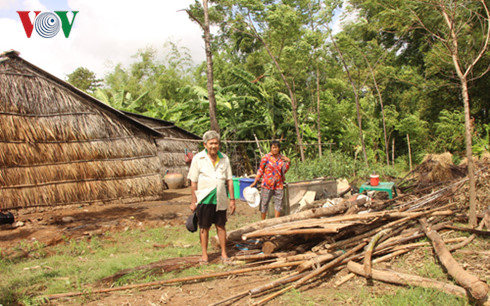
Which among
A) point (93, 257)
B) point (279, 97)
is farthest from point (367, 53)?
point (93, 257)

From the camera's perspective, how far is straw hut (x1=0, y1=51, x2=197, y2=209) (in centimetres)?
848

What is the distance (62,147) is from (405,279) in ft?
29.5

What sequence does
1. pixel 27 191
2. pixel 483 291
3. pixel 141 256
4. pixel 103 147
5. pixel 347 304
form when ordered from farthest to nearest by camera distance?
pixel 103 147
pixel 27 191
pixel 141 256
pixel 347 304
pixel 483 291

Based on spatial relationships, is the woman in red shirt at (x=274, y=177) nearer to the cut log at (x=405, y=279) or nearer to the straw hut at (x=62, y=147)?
the cut log at (x=405, y=279)

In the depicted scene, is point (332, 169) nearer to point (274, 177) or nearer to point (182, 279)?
point (274, 177)

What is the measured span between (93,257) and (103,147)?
5.28 metres

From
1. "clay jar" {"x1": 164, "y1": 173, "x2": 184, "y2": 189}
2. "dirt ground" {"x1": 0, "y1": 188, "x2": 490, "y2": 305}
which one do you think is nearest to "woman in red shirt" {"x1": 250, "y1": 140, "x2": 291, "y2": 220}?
"dirt ground" {"x1": 0, "y1": 188, "x2": 490, "y2": 305}

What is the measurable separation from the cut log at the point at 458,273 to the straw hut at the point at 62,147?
824 cm

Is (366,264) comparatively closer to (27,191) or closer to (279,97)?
(27,191)

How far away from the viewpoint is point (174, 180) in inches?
543

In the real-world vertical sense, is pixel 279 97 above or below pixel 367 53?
below

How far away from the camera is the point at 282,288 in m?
3.39

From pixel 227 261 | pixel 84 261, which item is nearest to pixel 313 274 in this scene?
pixel 227 261

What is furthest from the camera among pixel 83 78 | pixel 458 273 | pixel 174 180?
pixel 83 78
